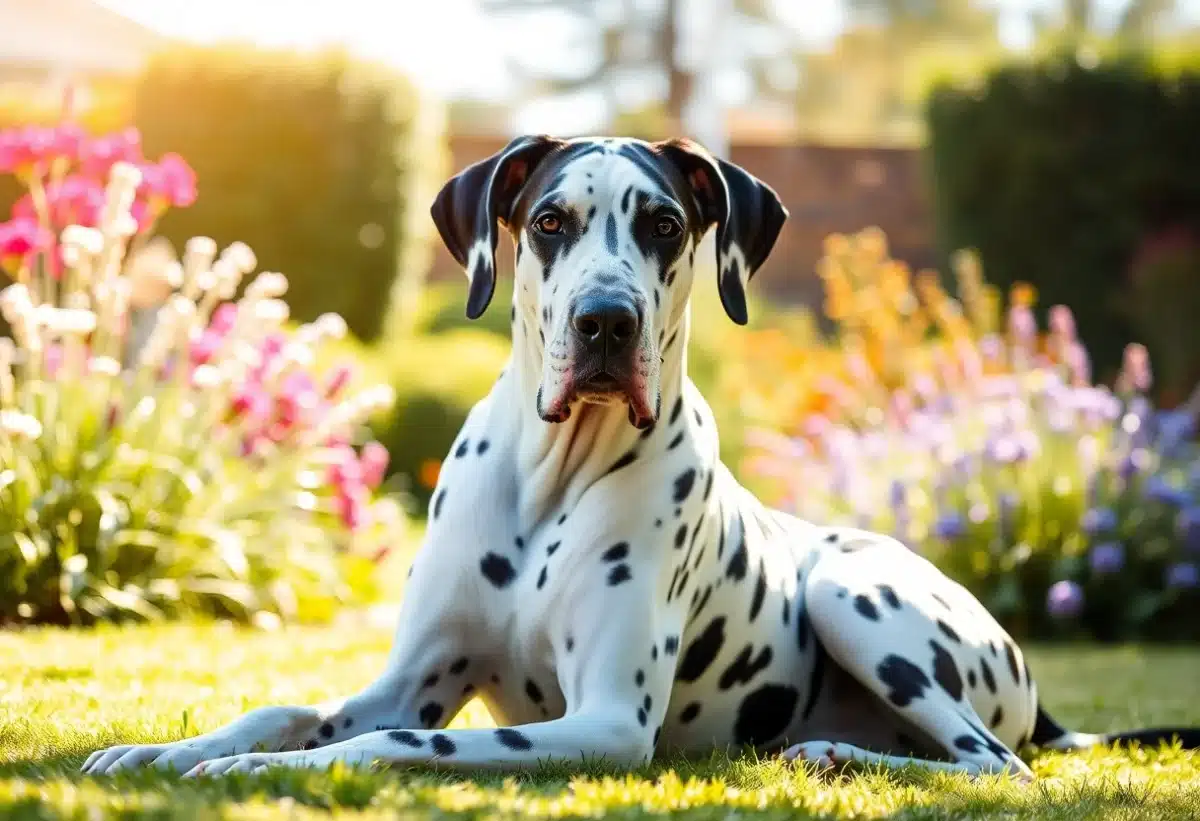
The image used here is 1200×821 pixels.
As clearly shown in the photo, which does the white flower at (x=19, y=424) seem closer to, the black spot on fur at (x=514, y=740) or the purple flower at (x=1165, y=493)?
the black spot on fur at (x=514, y=740)

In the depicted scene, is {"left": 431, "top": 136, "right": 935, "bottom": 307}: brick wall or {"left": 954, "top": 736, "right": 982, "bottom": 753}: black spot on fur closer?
{"left": 954, "top": 736, "right": 982, "bottom": 753}: black spot on fur

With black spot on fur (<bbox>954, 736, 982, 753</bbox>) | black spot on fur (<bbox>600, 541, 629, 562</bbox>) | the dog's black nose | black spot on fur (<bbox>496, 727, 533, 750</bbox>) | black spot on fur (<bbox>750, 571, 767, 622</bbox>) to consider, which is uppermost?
the dog's black nose

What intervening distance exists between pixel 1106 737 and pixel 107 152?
496 cm

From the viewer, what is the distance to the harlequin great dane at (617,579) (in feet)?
11.9

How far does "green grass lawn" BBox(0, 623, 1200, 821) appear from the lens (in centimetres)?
277

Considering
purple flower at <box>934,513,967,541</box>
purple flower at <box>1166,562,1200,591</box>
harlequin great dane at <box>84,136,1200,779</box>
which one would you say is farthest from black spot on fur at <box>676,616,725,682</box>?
purple flower at <box>1166,562,1200,591</box>

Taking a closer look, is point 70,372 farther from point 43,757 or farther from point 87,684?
point 43,757

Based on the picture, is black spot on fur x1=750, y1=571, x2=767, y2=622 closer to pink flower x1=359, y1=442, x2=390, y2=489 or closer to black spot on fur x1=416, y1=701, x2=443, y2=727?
black spot on fur x1=416, y1=701, x2=443, y2=727

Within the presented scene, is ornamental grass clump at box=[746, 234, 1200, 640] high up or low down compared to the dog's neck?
down

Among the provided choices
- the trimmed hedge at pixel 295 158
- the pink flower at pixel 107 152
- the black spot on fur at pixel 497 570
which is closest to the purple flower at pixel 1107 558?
the black spot on fur at pixel 497 570

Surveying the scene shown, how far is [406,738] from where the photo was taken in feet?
11.0

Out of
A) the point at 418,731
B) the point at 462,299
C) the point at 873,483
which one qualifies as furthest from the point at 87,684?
the point at 462,299

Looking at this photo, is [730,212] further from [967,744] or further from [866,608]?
[967,744]

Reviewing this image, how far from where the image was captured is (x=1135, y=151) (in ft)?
53.0
